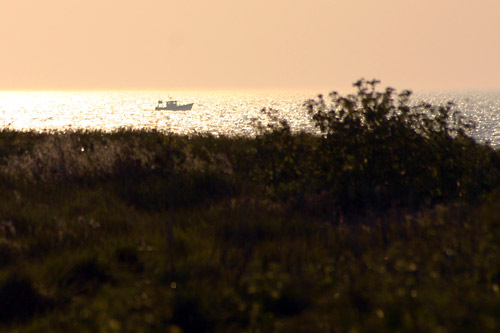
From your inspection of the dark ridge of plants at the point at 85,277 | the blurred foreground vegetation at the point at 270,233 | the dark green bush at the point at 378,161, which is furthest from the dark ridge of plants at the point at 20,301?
the dark green bush at the point at 378,161

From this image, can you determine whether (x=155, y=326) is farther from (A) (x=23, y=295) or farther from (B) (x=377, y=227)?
(B) (x=377, y=227)

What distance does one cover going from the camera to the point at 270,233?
591 centimetres

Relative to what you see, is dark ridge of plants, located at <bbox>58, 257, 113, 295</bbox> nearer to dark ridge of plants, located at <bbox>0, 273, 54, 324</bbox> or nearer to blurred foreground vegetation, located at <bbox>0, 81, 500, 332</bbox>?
Answer: blurred foreground vegetation, located at <bbox>0, 81, 500, 332</bbox>

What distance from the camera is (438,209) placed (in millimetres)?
6105

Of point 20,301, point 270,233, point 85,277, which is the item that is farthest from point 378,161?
point 20,301

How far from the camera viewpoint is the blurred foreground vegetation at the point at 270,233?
11.9ft

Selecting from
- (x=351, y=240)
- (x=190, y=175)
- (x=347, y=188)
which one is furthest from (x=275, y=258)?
(x=190, y=175)

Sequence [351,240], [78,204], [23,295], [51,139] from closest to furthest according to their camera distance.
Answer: [23,295], [351,240], [78,204], [51,139]

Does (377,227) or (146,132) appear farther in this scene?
(146,132)

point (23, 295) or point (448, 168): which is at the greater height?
point (448, 168)

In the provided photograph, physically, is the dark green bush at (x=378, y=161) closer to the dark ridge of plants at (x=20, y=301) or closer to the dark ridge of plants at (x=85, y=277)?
the dark ridge of plants at (x=85, y=277)

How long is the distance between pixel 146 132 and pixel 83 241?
8.57 meters

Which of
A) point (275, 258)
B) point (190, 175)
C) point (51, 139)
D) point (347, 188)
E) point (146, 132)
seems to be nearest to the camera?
point (275, 258)

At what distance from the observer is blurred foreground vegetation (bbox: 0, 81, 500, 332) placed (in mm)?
3635
